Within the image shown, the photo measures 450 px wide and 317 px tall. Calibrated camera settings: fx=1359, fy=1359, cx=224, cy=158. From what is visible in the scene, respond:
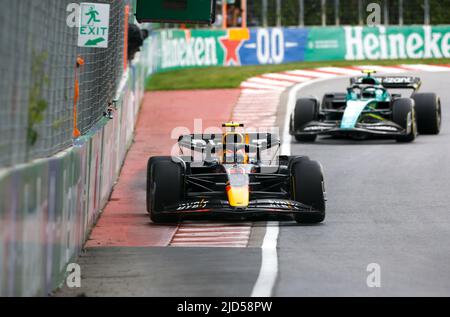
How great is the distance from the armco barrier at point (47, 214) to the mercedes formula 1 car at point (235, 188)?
83 centimetres

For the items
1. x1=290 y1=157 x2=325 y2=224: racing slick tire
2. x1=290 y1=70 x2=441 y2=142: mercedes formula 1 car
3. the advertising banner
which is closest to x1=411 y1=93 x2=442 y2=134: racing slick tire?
x1=290 y1=70 x2=441 y2=142: mercedes formula 1 car

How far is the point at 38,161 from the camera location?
9625 millimetres

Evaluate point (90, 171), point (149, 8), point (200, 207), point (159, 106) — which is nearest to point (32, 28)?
point (90, 171)

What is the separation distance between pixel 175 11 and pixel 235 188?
2712 mm

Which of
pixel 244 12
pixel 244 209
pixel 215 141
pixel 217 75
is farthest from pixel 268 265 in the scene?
pixel 244 12

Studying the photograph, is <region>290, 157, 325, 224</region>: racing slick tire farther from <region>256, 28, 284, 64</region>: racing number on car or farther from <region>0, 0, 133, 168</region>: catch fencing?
<region>256, 28, 284, 64</region>: racing number on car

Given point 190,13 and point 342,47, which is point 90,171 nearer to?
point 190,13

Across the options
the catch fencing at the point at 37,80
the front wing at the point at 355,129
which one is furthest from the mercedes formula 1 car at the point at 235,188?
the front wing at the point at 355,129

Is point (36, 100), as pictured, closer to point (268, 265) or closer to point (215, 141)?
point (268, 265)

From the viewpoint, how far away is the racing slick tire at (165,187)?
1541 cm

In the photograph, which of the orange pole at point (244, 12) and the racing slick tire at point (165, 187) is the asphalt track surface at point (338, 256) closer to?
the racing slick tire at point (165, 187)

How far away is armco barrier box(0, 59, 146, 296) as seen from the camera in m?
8.42

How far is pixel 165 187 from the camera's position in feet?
50.6
